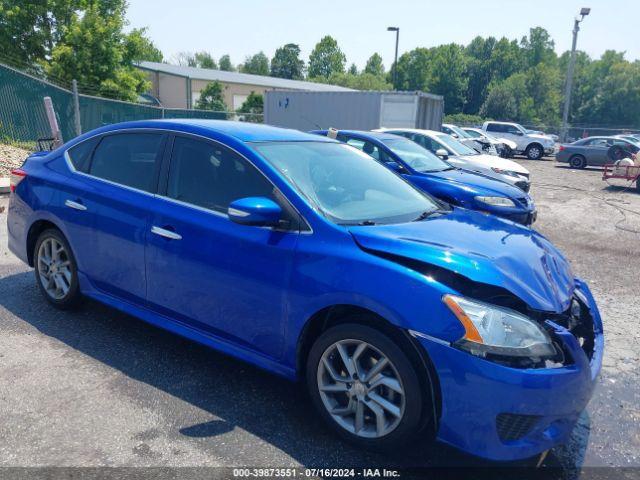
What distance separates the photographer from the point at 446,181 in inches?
295

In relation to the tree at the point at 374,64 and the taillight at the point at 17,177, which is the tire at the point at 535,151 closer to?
the taillight at the point at 17,177

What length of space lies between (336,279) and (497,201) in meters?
5.13

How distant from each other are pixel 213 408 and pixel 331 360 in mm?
832

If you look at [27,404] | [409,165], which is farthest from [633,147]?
[27,404]

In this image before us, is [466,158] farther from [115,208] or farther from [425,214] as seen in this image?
[115,208]

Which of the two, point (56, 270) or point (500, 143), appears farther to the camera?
point (500, 143)

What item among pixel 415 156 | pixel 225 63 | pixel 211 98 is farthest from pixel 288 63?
pixel 415 156

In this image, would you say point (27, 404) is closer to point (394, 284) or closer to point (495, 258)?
point (394, 284)

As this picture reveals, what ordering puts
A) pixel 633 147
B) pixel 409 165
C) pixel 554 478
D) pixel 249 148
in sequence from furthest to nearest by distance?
pixel 633 147 → pixel 409 165 → pixel 249 148 → pixel 554 478

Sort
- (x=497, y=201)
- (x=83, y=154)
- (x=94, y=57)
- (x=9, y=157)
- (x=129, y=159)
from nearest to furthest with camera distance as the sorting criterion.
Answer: (x=129, y=159) < (x=83, y=154) < (x=497, y=201) < (x=9, y=157) < (x=94, y=57)

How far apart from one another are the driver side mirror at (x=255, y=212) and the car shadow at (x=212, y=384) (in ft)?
3.70

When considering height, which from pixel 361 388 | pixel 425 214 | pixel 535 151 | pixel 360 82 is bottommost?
pixel 361 388

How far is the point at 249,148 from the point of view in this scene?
132 inches

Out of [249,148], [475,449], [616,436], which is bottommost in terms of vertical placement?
[616,436]
